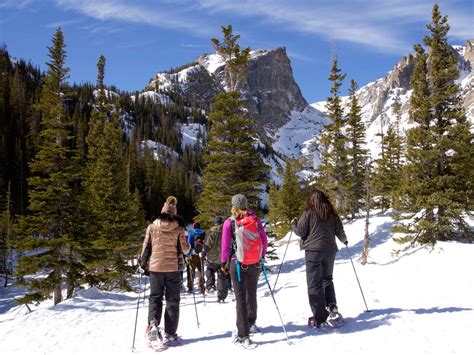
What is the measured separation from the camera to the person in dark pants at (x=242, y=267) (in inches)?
222

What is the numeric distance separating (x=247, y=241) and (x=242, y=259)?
0.30 meters

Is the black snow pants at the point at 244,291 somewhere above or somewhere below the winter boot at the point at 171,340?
above

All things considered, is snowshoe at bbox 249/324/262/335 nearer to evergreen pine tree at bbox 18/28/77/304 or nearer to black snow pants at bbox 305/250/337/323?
black snow pants at bbox 305/250/337/323

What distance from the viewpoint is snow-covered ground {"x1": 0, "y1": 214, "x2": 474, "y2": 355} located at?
213 inches

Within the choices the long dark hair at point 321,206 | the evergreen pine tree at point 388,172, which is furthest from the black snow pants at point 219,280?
the evergreen pine tree at point 388,172

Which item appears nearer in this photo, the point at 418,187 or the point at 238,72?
the point at 418,187

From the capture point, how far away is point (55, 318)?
8.36 metres

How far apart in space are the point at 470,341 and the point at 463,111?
569 inches

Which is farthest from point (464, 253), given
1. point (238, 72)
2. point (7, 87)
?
point (7, 87)

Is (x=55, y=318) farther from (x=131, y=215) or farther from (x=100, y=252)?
(x=131, y=215)

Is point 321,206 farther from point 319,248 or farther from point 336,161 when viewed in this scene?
point 336,161

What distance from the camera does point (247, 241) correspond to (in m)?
5.72

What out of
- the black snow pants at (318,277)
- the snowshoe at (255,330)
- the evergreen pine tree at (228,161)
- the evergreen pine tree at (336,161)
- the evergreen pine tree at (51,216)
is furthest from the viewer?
the evergreen pine tree at (336,161)

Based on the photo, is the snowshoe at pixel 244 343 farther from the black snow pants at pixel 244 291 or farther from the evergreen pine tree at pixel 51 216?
the evergreen pine tree at pixel 51 216
